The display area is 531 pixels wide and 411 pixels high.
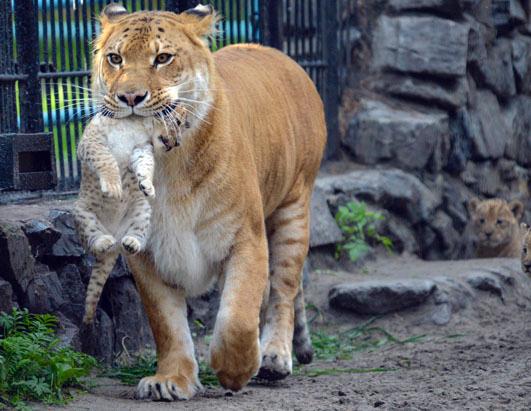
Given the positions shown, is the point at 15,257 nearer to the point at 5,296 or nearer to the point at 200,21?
the point at 5,296

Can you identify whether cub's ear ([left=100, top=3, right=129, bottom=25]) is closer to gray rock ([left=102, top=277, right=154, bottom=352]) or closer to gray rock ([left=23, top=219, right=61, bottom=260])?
gray rock ([left=23, top=219, right=61, bottom=260])

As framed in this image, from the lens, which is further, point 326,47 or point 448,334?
point 326,47

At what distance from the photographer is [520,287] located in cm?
800

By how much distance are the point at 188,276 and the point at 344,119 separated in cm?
454

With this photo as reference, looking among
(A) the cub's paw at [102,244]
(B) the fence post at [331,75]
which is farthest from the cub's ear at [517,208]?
(A) the cub's paw at [102,244]

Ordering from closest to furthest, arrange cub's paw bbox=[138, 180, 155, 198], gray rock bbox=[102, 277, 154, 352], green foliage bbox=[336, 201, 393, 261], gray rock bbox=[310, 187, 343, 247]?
1. cub's paw bbox=[138, 180, 155, 198]
2. gray rock bbox=[102, 277, 154, 352]
3. gray rock bbox=[310, 187, 343, 247]
4. green foliage bbox=[336, 201, 393, 261]

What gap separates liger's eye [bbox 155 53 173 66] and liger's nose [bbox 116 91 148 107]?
27 cm

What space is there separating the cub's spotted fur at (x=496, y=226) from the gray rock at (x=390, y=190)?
0.56m

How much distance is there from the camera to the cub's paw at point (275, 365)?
528 cm

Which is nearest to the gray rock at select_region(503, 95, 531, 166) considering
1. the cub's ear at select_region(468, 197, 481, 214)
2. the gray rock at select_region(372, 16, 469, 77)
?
the cub's ear at select_region(468, 197, 481, 214)

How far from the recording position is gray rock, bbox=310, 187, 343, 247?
308 inches

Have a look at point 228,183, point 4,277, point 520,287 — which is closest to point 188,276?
point 228,183

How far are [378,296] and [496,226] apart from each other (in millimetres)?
2710

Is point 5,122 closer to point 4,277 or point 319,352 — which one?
point 4,277
